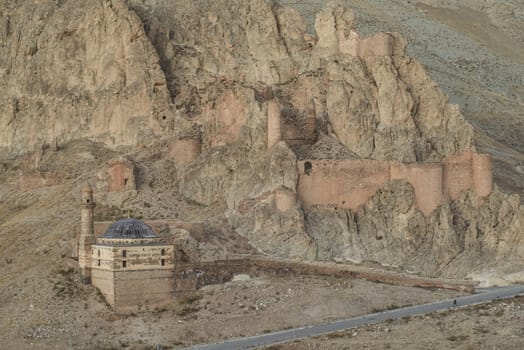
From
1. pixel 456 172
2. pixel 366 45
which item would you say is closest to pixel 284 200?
pixel 456 172

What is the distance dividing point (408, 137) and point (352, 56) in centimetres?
647

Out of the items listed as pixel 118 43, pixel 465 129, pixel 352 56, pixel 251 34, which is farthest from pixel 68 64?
pixel 465 129

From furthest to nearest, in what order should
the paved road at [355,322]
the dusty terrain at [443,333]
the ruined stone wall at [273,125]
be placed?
the ruined stone wall at [273,125] < the paved road at [355,322] < the dusty terrain at [443,333]

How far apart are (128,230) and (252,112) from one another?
45.0 ft

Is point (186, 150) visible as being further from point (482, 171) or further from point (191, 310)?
point (482, 171)

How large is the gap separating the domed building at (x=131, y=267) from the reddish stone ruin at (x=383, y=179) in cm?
1048

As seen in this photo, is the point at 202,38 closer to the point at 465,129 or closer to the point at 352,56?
the point at 352,56

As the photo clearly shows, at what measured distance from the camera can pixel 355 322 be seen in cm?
8012

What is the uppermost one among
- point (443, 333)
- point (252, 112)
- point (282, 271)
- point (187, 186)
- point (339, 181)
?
point (252, 112)

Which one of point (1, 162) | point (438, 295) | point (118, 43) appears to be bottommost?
point (438, 295)

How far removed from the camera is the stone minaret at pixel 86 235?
277ft

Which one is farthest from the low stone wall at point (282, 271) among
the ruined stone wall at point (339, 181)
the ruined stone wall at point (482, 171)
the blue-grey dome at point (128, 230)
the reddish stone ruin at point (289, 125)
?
the reddish stone ruin at point (289, 125)

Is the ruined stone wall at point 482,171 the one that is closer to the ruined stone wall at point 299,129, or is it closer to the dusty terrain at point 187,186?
the dusty terrain at point 187,186

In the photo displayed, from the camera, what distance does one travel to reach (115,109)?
326 feet
